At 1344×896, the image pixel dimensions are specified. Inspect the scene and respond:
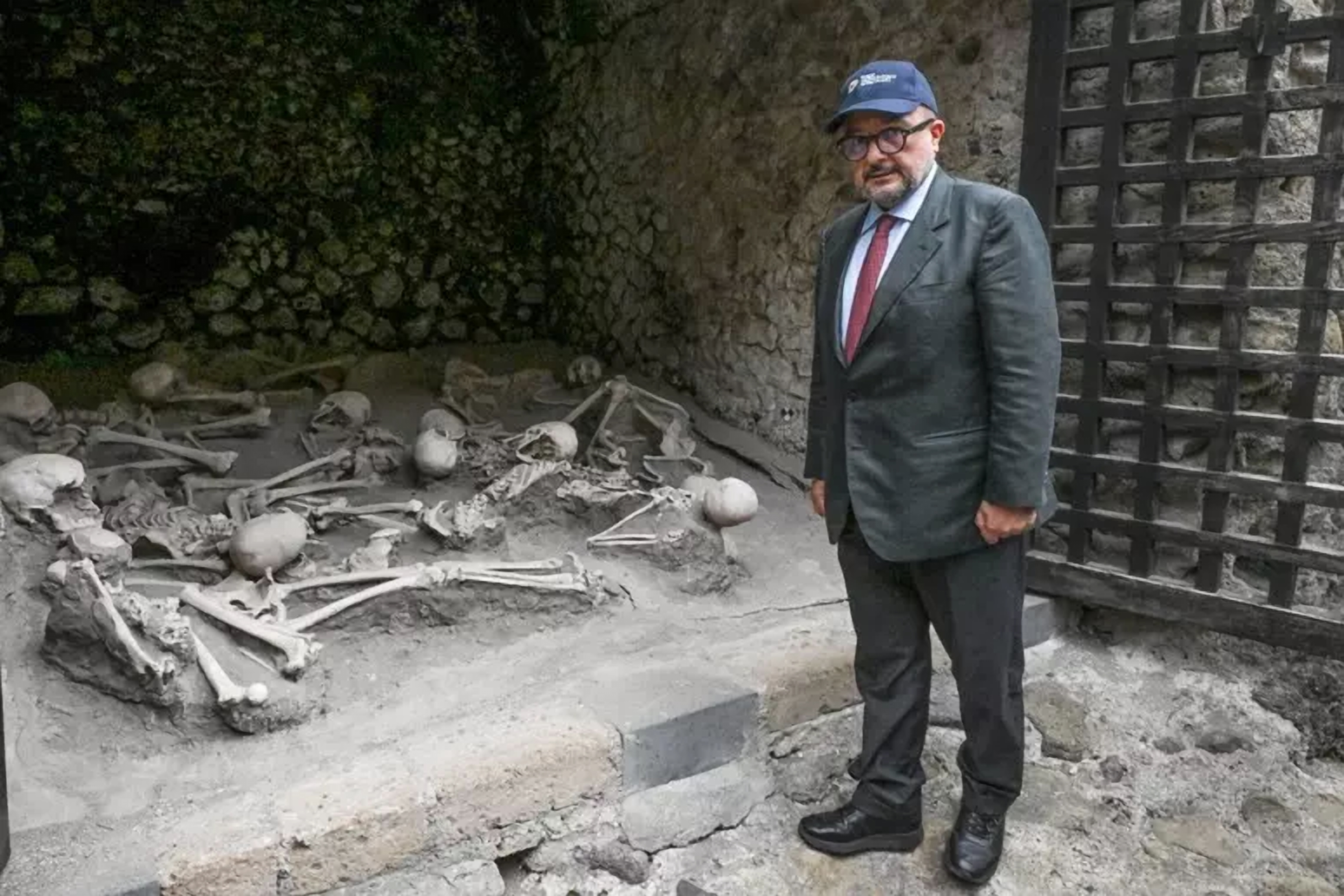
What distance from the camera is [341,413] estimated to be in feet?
12.9

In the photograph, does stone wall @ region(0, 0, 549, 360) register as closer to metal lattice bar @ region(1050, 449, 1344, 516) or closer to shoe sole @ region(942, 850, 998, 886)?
metal lattice bar @ region(1050, 449, 1344, 516)

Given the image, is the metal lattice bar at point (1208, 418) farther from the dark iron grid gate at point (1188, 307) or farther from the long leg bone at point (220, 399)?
the long leg bone at point (220, 399)

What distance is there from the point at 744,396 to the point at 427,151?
2269mm

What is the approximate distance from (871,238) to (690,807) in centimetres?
138

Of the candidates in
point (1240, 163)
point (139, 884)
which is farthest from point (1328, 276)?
point (139, 884)

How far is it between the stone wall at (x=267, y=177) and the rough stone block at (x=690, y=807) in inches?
134

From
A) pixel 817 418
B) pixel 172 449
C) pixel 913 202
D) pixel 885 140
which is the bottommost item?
pixel 172 449

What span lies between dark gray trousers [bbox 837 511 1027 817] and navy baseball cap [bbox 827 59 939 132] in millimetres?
850

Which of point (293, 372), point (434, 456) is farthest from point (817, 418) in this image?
point (293, 372)

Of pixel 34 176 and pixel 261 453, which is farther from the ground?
pixel 34 176

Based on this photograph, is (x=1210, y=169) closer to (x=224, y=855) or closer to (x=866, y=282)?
(x=866, y=282)

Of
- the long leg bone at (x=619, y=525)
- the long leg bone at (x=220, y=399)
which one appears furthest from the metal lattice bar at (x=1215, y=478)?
the long leg bone at (x=220, y=399)

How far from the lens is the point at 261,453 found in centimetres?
376

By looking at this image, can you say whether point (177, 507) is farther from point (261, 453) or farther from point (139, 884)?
point (139, 884)
